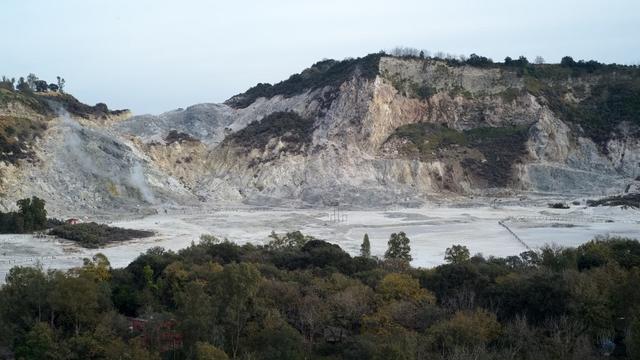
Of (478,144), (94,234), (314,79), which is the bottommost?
(94,234)

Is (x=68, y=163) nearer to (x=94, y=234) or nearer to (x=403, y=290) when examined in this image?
(x=94, y=234)

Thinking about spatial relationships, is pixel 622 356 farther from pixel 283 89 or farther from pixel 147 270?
pixel 283 89

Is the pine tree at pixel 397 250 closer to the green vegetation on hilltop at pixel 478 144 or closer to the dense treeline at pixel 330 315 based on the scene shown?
the dense treeline at pixel 330 315

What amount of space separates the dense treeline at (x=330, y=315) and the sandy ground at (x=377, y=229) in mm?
11898

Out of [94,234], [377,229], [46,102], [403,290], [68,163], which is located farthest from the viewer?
[46,102]

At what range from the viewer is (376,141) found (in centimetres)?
7700

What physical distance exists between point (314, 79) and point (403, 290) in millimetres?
73406

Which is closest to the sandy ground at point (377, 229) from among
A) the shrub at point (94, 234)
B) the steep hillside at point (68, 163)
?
the shrub at point (94, 234)

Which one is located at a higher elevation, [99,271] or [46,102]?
→ [46,102]

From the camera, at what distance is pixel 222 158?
75875 mm

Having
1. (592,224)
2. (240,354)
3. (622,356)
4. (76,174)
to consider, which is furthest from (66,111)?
(622,356)

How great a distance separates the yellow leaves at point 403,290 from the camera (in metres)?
20.1

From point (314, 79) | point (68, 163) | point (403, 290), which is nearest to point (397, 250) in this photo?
point (403, 290)

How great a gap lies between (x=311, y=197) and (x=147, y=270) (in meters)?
42.5
